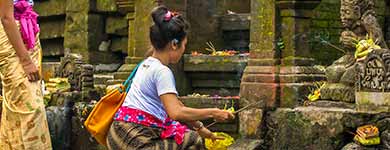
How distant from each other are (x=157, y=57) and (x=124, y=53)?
7.19 meters

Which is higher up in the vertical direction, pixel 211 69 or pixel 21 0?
pixel 21 0

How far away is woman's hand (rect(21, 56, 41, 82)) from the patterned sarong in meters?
1.14

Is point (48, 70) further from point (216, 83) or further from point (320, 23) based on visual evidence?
point (320, 23)

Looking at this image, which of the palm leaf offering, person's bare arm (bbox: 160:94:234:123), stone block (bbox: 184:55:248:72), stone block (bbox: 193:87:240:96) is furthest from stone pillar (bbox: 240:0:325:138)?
person's bare arm (bbox: 160:94:234:123)

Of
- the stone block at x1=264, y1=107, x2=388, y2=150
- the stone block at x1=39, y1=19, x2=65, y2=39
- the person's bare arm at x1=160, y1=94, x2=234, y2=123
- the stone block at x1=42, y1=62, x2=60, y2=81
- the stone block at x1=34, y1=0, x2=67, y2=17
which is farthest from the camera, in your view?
the stone block at x1=39, y1=19, x2=65, y2=39

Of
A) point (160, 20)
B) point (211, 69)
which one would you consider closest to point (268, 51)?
point (211, 69)

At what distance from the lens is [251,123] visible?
7.39m

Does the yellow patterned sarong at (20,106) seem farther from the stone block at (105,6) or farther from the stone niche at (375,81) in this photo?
the stone block at (105,6)

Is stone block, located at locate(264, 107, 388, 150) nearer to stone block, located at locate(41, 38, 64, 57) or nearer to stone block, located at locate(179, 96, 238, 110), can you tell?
stone block, located at locate(179, 96, 238, 110)

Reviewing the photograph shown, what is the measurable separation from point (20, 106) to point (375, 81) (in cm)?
304

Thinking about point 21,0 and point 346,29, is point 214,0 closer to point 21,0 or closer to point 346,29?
point 346,29

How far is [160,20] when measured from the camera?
4277mm

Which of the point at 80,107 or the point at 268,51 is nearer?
the point at 268,51

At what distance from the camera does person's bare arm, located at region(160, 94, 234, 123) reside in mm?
4035
